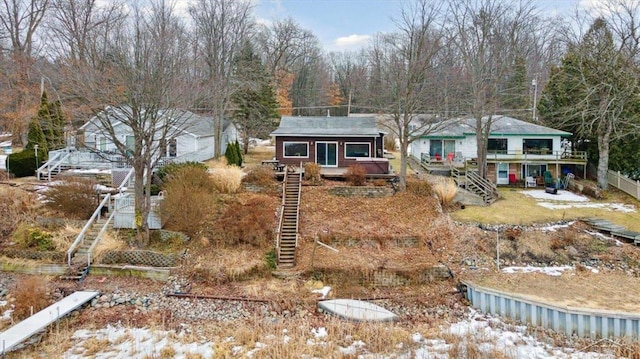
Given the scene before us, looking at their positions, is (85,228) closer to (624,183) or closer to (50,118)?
(50,118)

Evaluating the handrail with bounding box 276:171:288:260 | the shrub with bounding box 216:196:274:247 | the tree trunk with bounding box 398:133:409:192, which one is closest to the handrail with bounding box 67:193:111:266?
the shrub with bounding box 216:196:274:247

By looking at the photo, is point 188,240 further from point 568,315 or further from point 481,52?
point 481,52

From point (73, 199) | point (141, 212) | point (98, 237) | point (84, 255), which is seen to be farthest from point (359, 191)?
point (73, 199)

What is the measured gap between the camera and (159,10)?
21.9 m

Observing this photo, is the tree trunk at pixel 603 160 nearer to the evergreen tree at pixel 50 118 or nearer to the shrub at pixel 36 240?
the shrub at pixel 36 240

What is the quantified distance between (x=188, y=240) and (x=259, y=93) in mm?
20487

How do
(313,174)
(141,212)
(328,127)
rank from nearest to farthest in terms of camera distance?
1. (141,212)
2. (313,174)
3. (328,127)

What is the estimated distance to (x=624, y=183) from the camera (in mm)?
21797

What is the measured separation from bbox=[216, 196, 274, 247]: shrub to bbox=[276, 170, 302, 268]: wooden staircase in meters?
0.50

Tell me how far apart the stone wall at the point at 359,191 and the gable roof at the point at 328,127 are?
5.41m

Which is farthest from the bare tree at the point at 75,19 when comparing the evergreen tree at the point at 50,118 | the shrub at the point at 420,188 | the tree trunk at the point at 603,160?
the tree trunk at the point at 603,160

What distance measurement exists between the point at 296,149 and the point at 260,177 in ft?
17.7

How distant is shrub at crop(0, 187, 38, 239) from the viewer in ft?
50.8

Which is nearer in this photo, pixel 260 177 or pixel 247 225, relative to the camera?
pixel 247 225
